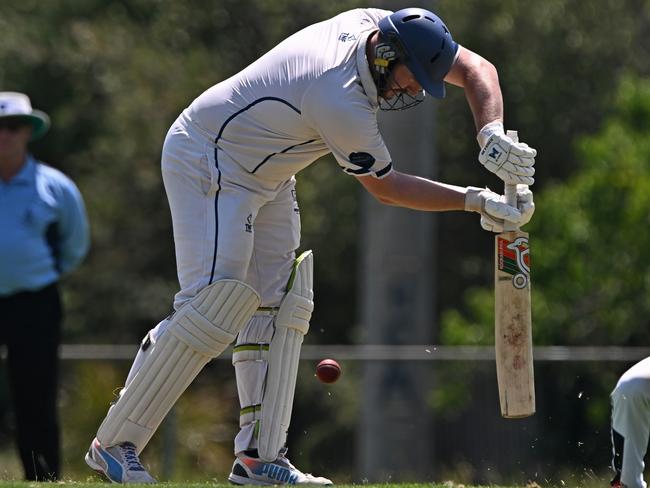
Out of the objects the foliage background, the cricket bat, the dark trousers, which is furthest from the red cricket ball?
the foliage background

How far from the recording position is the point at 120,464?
5.93 m

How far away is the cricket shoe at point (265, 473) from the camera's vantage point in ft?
20.0

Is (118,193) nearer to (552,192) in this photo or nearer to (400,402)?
(552,192)

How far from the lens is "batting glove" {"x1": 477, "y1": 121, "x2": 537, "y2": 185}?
19.0 ft

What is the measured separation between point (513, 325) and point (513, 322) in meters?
0.01

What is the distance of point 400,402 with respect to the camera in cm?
1082

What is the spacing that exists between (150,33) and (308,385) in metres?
6.53

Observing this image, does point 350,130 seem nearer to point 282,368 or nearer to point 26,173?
point 282,368

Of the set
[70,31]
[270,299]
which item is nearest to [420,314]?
[270,299]

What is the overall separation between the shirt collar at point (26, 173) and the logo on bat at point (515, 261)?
3919 millimetres

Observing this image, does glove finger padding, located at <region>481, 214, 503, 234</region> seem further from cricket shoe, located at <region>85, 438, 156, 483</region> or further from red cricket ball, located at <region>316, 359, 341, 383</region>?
cricket shoe, located at <region>85, 438, 156, 483</region>

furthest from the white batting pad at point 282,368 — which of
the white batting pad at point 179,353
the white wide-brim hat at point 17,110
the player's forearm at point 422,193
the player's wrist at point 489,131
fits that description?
the white wide-brim hat at point 17,110

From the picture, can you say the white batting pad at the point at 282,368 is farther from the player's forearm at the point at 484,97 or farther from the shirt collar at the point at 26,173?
the shirt collar at the point at 26,173

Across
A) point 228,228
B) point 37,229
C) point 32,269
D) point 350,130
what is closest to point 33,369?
point 32,269
